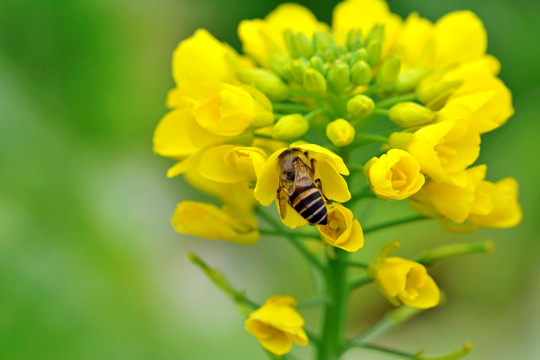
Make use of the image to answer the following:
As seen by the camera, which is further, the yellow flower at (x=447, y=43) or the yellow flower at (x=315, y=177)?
the yellow flower at (x=447, y=43)

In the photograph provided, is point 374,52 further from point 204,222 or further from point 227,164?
point 204,222

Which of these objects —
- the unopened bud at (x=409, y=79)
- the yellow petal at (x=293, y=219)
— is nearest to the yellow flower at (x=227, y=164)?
the yellow petal at (x=293, y=219)

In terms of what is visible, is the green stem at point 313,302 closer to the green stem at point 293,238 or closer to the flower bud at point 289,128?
the green stem at point 293,238

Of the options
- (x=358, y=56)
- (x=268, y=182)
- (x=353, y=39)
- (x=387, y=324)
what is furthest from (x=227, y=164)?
(x=387, y=324)

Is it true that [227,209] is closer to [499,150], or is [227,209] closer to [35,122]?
[35,122]

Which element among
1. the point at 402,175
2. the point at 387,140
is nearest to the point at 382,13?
the point at 387,140
